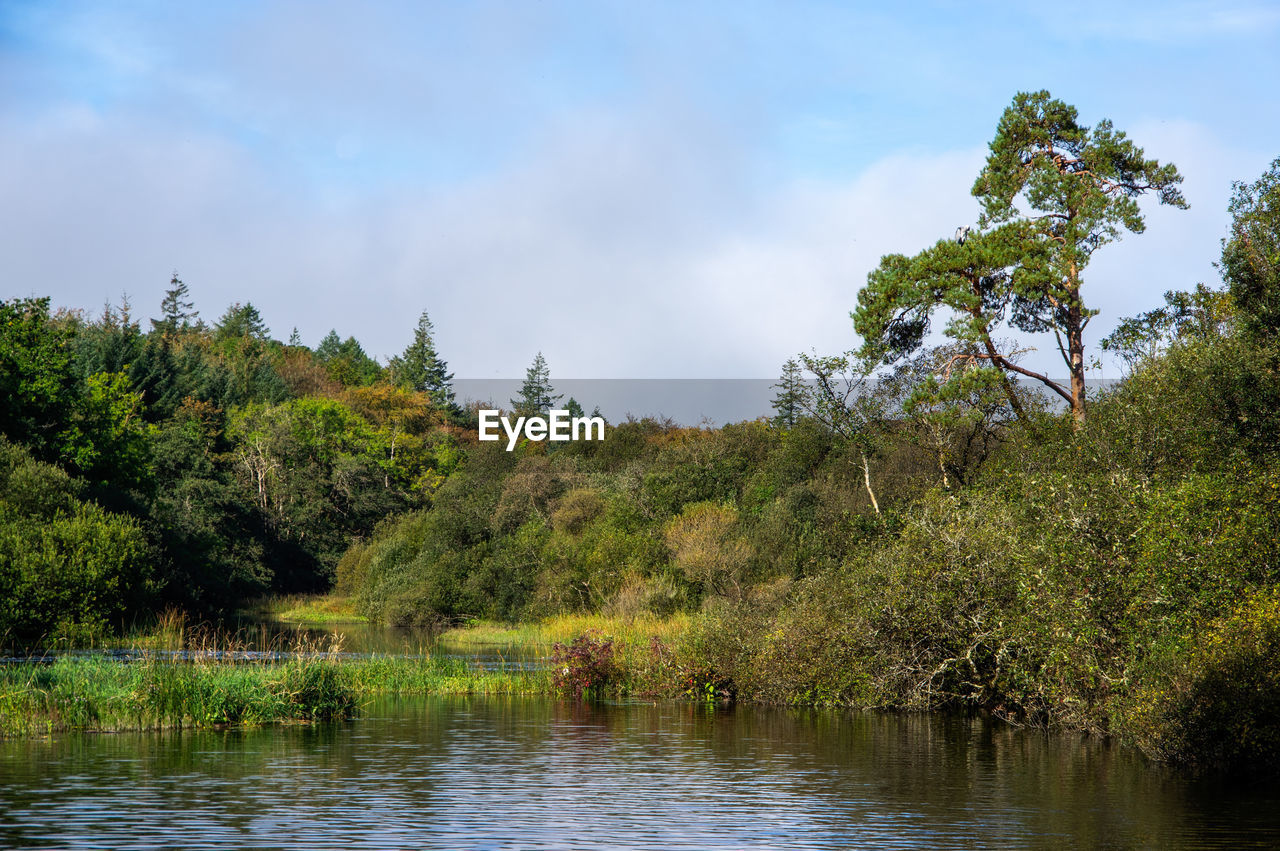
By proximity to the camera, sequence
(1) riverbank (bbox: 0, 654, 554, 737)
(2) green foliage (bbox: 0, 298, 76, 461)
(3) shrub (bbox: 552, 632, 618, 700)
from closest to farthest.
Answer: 1. (1) riverbank (bbox: 0, 654, 554, 737)
2. (3) shrub (bbox: 552, 632, 618, 700)
3. (2) green foliage (bbox: 0, 298, 76, 461)

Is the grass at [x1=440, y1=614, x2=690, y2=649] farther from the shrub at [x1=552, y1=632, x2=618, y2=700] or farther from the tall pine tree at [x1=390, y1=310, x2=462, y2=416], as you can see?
the tall pine tree at [x1=390, y1=310, x2=462, y2=416]

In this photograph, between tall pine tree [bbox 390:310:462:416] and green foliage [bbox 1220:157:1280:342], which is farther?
tall pine tree [bbox 390:310:462:416]

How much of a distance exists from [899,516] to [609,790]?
1996 cm

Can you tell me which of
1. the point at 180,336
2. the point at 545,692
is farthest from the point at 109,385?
the point at 545,692

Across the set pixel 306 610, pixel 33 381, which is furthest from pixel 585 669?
pixel 306 610

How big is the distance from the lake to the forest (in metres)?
2.25

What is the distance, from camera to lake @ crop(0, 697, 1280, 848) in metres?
14.8

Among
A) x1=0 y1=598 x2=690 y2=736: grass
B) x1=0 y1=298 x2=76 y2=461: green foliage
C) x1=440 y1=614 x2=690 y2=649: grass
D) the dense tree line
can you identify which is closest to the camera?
x1=0 y1=598 x2=690 y2=736: grass

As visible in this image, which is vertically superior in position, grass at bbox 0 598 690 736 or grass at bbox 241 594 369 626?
grass at bbox 0 598 690 736

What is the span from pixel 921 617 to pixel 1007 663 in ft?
6.85

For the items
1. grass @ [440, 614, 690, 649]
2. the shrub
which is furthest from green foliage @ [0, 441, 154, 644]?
the shrub

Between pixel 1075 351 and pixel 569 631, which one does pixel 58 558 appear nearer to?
pixel 569 631

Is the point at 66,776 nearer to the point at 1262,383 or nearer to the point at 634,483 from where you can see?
the point at 1262,383

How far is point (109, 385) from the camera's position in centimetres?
7850
